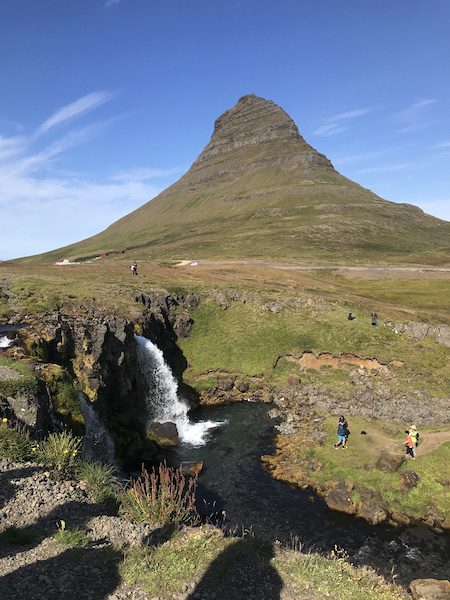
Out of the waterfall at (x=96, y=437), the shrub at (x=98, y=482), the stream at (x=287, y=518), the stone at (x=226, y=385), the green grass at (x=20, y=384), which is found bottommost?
the stream at (x=287, y=518)

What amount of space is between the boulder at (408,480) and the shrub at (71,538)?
24006 millimetres

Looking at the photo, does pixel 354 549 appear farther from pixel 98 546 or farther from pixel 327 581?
pixel 98 546

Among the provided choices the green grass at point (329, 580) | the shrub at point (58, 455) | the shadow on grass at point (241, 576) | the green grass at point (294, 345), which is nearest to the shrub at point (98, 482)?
the shrub at point (58, 455)

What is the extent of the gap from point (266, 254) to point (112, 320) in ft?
369

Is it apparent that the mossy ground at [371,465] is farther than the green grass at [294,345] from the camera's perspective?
No

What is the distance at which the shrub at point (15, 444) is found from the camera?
1833 cm

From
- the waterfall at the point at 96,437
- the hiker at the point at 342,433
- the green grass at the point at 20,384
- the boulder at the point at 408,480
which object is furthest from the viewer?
the hiker at the point at 342,433

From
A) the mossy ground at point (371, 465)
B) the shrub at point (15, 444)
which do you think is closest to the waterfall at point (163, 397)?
the mossy ground at point (371, 465)

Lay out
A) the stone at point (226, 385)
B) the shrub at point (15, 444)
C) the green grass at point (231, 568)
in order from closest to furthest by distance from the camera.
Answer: the green grass at point (231, 568) < the shrub at point (15, 444) < the stone at point (226, 385)

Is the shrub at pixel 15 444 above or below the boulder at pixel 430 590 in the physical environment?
above

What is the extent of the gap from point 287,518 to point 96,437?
1466 cm

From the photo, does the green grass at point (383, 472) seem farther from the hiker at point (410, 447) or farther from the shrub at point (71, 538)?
the shrub at point (71, 538)

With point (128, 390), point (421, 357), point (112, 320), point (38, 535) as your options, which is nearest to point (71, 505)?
point (38, 535)

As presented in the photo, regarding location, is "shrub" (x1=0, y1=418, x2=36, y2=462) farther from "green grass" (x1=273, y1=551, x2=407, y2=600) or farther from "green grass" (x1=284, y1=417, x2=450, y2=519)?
"green grass" (x1=284, y1=417, x2=450, y2=519)
